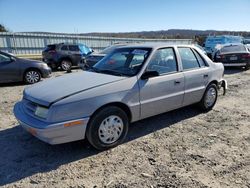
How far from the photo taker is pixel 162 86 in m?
4.28

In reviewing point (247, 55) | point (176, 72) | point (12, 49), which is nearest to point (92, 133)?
point (176, 72)

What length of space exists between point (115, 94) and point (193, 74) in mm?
2025

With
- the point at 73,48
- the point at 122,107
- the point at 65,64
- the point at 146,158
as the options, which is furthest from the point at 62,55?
the point at 146,158

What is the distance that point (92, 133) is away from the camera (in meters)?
3.54

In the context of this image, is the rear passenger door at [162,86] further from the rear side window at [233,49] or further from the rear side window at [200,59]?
the rear side window at [233,49]

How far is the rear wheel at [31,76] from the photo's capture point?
358 inches

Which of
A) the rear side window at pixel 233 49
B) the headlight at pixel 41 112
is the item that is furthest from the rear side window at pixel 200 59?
the rear side window at pixel 233 49

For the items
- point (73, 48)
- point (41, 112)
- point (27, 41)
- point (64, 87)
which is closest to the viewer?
point (41, 112)

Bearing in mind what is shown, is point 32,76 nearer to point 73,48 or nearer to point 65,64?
point 65,64

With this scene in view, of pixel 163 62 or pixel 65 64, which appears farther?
pixel 65 64

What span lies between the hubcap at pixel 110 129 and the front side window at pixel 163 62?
1.12 m

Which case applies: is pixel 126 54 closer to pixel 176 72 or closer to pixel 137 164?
pixel 176 72

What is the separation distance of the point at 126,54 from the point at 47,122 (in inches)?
83.0

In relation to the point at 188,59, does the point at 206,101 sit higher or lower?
lower
